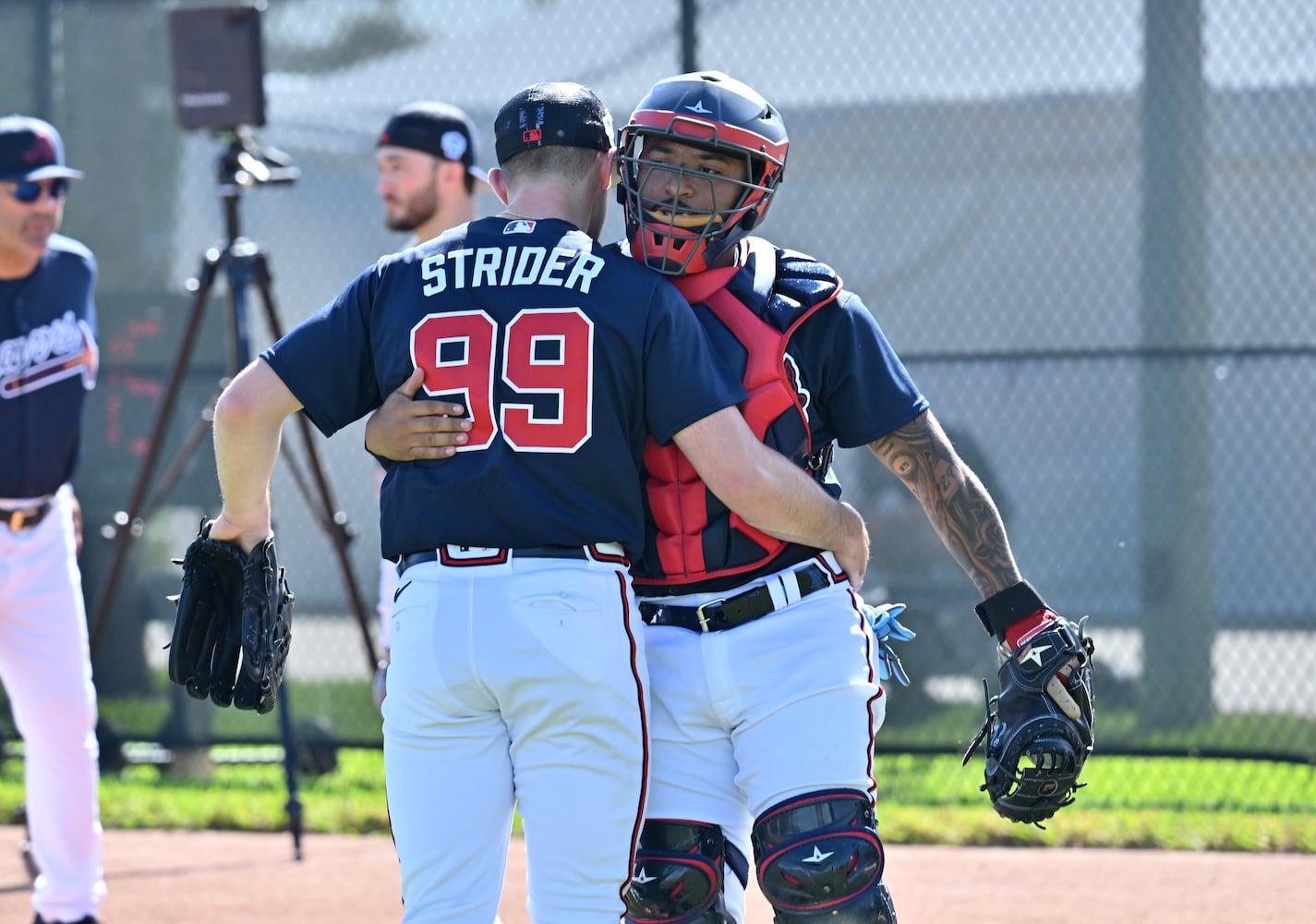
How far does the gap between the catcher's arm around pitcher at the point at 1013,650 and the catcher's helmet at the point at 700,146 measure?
54 cm

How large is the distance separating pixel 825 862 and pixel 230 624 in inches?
53.0

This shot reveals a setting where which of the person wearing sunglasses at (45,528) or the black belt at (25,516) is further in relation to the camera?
the black belt at (25,516)

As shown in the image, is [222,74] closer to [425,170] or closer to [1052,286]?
[425,170]

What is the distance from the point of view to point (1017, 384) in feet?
23.2

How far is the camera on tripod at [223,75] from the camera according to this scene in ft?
19.3

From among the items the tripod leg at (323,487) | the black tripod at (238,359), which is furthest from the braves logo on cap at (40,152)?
the tripod leg at (323,487)

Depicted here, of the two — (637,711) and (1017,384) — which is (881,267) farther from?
(637,711)

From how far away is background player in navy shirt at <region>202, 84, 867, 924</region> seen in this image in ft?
9.61

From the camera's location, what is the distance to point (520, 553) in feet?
9.73

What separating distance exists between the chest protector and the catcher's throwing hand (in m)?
0.43

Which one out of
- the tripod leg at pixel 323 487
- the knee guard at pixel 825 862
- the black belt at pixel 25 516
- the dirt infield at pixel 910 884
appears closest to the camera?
the knee guard at pixel 825 862

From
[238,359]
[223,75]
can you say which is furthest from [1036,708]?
[223,75]

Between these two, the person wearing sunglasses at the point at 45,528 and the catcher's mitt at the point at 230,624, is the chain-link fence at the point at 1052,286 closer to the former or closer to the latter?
the person wearing sunglasses at the point at 45,528

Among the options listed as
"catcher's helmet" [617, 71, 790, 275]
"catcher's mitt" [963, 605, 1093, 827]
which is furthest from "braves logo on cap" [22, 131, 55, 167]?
"catcher's mitt" [963, 605, 1093, 827]
